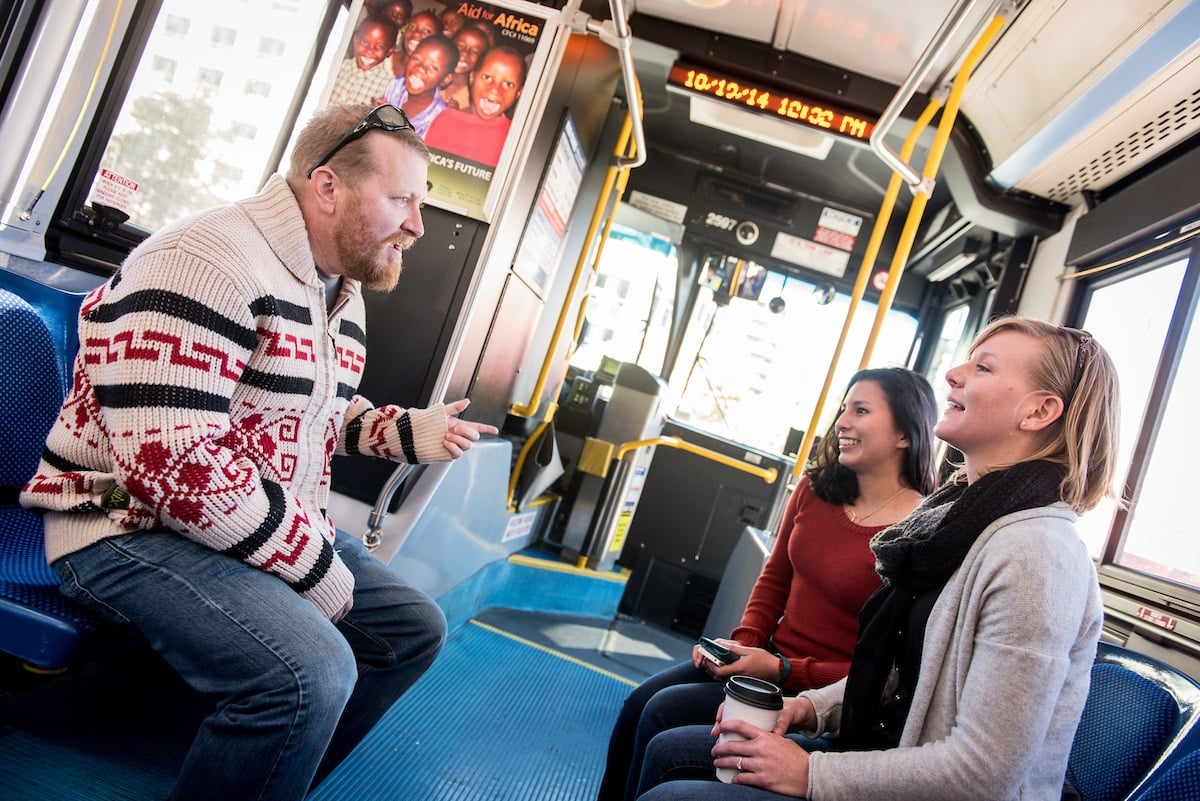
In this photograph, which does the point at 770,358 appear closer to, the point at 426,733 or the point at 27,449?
the point at 426,733

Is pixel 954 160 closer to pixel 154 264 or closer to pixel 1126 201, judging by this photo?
pixel 1126 201

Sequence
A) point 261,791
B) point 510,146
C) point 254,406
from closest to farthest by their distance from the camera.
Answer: point 261,791 < point 254,406 < point 510,146

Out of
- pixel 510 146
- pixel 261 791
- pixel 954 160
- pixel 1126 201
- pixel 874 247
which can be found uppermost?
pixel 954 160

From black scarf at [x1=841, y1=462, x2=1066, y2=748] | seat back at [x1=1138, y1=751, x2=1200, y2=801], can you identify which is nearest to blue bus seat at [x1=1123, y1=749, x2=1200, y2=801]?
seat back at [x1=1138, y1=751, x2=1200, y2=801]

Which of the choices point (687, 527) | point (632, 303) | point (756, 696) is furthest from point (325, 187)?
point (632, 303)

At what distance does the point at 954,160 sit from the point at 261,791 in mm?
3948

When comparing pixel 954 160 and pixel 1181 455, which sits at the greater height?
pixel 954 160

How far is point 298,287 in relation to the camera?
1.41m

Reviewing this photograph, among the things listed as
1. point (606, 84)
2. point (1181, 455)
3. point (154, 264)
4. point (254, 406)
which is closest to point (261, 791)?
point (254, 406)

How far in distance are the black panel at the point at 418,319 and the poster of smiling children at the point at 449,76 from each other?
0.39 feet

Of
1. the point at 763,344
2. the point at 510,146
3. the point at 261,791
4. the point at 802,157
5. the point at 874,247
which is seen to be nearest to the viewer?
the point at 261,791

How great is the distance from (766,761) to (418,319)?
1965mm

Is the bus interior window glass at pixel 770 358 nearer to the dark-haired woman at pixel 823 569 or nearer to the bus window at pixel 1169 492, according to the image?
the bus window at pixel 1169 492

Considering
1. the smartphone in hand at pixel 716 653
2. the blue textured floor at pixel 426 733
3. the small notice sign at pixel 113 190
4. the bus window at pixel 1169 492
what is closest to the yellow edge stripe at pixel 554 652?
the blue textured floor at pixel 426 733
